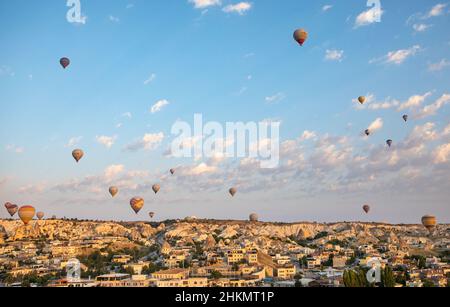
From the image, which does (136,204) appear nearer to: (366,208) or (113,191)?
(113,191)

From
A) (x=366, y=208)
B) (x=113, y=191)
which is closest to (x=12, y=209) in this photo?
(x=113, y=191)

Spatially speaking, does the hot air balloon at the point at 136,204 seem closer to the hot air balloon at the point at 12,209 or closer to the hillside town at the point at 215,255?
the hillside town at the point at 215,255

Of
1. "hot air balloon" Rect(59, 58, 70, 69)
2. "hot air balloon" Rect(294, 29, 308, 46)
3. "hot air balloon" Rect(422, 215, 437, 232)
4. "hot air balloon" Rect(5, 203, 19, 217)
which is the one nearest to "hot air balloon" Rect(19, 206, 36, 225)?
"hot air balloon" Rect(59, 58, 70, 69)
